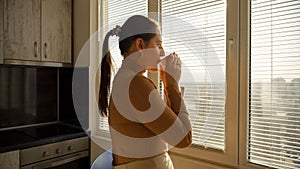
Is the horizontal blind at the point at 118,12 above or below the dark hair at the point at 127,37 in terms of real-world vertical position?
above

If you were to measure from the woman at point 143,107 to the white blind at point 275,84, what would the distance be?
54cm

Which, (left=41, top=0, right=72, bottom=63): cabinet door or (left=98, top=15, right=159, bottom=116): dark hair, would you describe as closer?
(left=98, top=15, right=159, bottom=116): dark hair

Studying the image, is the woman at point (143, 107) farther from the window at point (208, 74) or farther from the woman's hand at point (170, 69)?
the window at point (208, 74)

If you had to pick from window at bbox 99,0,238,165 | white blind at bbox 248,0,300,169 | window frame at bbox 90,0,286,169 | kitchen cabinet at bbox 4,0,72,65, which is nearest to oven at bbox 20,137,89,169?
kitchen cabinet at bbox 4,0,72,65

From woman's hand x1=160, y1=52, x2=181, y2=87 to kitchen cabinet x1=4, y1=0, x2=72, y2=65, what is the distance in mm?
1389

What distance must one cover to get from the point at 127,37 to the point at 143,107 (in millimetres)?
317

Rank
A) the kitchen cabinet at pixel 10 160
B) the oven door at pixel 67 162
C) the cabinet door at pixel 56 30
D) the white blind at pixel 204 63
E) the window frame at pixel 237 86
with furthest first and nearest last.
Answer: the cabinet door at pixel 56 30
the oven door at pixel 67 162
the kitchen cabinet at pixel 10 160
the white blind at pixel 204 63
the window frame at pixel 237 86

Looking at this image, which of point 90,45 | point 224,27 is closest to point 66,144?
point 90,45

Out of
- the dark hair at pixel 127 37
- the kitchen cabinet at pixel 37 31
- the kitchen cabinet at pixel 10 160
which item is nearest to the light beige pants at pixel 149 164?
the dark hair at pixel 127 37

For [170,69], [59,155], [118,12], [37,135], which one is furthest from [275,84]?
[37,135]

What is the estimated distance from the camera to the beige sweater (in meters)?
0.88

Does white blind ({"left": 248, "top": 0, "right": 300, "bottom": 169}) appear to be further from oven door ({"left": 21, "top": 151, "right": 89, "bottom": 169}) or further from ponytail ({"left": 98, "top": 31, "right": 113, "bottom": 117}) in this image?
oven door ({"left": 21, "top": 151, "right": 89, "bottom": 169})

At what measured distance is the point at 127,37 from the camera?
1014mm

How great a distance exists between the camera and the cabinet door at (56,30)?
2.08 metres
